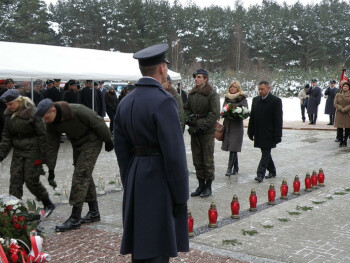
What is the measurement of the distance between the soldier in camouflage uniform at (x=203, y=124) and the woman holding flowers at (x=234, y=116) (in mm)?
1555

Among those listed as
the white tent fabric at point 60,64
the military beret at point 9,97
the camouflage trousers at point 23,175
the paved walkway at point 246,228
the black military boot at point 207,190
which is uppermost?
the white tent fabric at point 60,64

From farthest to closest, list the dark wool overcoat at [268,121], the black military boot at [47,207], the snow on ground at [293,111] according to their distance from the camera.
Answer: the snow on ground at [293,111], the dark wool overcoat at [268,121], the black military boot at [47,207]

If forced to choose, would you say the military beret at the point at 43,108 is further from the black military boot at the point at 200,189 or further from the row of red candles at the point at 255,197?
the black military boot at the point at 200,189

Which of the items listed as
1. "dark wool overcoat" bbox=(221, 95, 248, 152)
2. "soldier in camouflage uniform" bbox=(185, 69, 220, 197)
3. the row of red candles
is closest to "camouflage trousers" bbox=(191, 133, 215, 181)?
"soldier in camouflage uniform" bbox=(185, 69, 220, 197)

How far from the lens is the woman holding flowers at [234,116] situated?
9.68m

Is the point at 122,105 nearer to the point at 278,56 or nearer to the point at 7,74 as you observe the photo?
the point at 7,74

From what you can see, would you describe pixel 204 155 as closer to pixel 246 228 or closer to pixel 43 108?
pixel 246 228

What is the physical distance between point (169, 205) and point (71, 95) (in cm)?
1405

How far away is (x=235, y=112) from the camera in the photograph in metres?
9.62

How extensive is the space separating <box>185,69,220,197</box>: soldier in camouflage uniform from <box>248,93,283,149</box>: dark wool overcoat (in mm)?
1653

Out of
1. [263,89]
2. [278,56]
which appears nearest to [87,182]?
[263,89]

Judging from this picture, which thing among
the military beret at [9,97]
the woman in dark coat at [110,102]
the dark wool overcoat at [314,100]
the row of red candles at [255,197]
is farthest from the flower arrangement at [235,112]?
the dark wool overcoat at [314,100]

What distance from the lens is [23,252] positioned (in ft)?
14.8

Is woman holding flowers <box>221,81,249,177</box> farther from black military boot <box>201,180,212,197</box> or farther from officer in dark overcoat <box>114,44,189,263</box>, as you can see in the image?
officer in dark overcoat <box>114,44,189,263</box>
